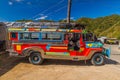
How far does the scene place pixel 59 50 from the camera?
11.1m

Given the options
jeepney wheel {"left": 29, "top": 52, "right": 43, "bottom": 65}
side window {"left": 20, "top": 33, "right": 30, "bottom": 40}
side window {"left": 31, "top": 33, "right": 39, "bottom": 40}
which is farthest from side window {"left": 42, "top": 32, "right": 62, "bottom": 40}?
jeepney wheel {"left": 29, "top": 52, "right": 43, "bottom": 65}

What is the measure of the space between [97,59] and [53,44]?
314cm

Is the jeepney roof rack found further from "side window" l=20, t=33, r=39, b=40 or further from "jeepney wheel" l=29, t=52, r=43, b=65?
"jeepney wheel" l=29, t=52, r=43, b=65

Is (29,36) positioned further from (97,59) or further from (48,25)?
(97,59)

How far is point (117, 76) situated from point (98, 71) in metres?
1.24

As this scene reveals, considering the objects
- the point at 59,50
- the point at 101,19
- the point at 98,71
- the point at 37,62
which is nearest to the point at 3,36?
the point at 37,62

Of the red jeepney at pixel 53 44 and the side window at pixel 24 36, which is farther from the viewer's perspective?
the side window at pixel 24 36

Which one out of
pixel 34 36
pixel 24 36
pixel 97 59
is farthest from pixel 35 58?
pixel 97 59

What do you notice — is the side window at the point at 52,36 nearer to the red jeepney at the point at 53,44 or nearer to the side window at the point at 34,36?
the red jeepney at the point at 53,44

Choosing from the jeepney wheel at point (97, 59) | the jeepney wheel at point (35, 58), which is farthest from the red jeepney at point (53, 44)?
the jeepney wheel at point (97, 59)

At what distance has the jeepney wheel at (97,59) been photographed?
37.0 ft

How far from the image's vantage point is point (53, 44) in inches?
434

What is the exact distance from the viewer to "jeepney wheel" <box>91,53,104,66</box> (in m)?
11.3

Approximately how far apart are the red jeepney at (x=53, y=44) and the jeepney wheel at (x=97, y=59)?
0.72 feet
